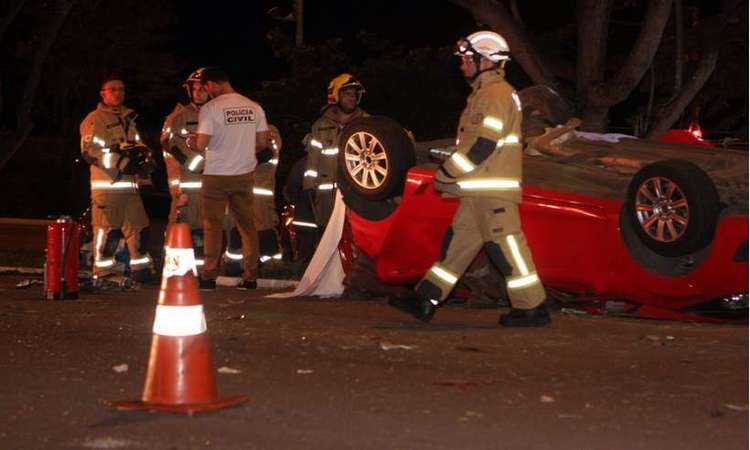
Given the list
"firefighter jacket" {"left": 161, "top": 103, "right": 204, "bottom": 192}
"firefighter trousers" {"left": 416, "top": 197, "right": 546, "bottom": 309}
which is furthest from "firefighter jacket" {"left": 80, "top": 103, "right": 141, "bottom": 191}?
"firefighter trousers" {"left": 416, "top": 197, "right": 546, "bottom": 309}

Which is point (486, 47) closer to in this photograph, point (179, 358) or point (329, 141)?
point (179, 358)

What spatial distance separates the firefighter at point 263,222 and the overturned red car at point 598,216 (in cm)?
288

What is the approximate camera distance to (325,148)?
1316cm

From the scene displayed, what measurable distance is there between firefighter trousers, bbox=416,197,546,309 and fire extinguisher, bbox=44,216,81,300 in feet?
11.3

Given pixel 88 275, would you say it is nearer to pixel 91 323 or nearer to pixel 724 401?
pixel 91 323

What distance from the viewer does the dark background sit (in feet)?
72.2

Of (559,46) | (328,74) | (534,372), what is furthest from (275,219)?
(559,46)

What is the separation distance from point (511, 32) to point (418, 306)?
786 cm

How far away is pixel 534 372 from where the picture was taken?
7906mm

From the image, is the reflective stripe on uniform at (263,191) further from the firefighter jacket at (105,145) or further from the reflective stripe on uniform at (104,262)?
the reflective stripe on uniform at (104,262)

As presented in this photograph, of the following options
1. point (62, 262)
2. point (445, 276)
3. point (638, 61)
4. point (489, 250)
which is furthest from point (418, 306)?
point (638, 61)

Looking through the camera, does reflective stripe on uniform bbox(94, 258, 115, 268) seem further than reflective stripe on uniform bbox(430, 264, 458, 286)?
Yes

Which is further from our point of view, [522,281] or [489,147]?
[522,281]

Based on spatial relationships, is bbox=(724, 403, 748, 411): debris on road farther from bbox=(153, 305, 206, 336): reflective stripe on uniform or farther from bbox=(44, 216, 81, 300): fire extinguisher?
bbox=(44, 216, 81, 300): fire extinguisher
